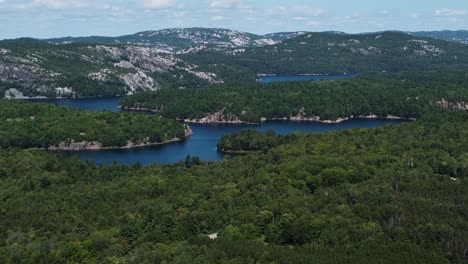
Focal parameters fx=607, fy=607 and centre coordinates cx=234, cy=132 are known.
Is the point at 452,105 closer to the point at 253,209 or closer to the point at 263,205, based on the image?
the point at 263,205

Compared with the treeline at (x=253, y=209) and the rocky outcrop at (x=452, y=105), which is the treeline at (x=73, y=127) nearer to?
the treeline at (x=253, y=209)

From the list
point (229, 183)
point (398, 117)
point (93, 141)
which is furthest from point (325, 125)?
point (229, 183)

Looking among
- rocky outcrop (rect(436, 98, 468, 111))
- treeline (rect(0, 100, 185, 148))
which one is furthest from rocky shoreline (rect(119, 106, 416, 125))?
treeline (rect(0, 100, 185, 148))

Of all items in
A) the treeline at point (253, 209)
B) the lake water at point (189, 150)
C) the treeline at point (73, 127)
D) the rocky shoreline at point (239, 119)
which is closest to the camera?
the treeline at point (253, 209)

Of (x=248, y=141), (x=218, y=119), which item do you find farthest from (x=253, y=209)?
(x=218, y=119)

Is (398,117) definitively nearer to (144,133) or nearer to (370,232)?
(144,133)

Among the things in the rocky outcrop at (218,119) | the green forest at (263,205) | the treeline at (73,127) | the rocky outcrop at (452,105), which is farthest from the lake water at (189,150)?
the rocky outcrop at (452,105)
